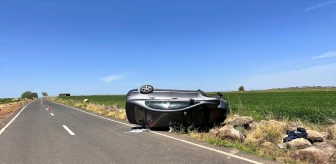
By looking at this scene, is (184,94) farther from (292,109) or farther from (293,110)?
(292,109)

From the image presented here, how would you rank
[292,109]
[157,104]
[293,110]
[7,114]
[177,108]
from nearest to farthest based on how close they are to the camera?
[177,108]
[157,104]
[293,110]
[292,109]
[7,114]

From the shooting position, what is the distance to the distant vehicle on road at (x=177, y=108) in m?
11.0

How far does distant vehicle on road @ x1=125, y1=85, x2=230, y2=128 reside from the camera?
11047 millimetres

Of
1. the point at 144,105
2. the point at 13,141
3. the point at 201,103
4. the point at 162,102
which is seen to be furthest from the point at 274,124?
the point at 13,141

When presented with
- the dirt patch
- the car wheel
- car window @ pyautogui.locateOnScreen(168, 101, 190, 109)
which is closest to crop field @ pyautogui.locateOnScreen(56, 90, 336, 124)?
car window @ pyautogui.locateOnScreen(168, 101, 190, 109)

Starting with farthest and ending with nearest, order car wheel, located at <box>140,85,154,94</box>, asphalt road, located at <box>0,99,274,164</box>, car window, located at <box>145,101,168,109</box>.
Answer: car wheel, located at <box>140,85,154,94</box>, car window, located at <box>145,101,168,109</box>, asphalt road, located at <box>0,99,274,164</box>

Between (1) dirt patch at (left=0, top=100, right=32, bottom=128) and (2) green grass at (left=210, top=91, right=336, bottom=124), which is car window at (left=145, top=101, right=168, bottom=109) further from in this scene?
(1) dirt patch at (left=0, top=100, right=32, bottom=128)

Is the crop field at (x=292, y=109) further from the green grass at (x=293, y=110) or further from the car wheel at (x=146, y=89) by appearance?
the car wheel at (x=146, y=89)

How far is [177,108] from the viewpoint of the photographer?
11031 mm

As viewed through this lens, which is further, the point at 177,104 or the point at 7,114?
the point at 7,114

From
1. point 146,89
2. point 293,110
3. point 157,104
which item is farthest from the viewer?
point 293,110

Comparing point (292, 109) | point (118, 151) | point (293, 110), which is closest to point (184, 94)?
point (118, 151)

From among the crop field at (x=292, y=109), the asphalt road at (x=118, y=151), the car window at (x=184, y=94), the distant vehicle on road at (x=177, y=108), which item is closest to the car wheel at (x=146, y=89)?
the distant vehicle on road at (x=177, y=108)

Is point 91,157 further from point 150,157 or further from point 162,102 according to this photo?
point 162,102
